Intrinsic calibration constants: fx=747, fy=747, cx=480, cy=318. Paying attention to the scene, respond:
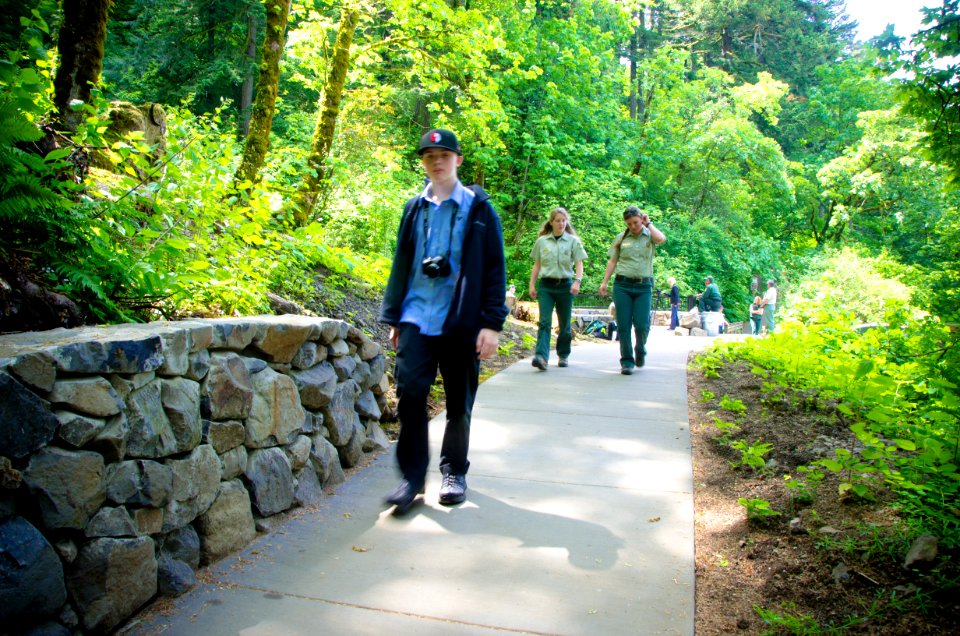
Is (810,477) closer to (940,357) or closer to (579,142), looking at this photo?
(940,357)

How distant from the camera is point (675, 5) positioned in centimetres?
4119

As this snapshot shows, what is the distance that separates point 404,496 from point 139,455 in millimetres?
1550

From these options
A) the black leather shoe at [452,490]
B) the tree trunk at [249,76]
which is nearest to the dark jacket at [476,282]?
the black leather shoe at [452,490]

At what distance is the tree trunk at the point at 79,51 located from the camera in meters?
5.20

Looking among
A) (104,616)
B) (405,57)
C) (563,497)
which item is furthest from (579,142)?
(104,616)

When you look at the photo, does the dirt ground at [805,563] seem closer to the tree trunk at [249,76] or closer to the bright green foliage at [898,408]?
the bright green foliage at [898,408]

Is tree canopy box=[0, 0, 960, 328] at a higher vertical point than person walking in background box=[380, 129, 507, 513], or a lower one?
higher

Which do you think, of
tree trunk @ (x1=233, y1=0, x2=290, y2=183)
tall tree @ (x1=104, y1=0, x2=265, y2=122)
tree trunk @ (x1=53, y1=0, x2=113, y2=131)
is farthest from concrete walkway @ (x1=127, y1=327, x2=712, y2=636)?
tall tree @ (x1=104, y1=0, x2=265, y2=122)

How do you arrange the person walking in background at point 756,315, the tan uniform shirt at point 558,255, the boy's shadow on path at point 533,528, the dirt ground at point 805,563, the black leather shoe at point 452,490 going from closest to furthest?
1. the dirt ground at point 805,563
2. the boy's shadow on path at point 533,528
3. the black leather shoe at point 452,490
4. the tan uniform shirt at point 558,255
5. the person walking in background at point 756,315

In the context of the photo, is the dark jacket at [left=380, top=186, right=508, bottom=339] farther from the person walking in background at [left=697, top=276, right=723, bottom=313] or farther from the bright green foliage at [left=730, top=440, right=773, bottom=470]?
the person walking in background at [left=697, top=276, right=723, bottom=313]

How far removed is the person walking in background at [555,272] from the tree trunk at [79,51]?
16.0 ft

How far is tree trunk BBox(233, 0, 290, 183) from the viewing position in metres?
8.81

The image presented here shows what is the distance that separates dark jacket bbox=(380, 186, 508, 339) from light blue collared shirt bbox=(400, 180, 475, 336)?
0.04 m

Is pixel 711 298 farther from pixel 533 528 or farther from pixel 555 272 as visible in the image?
pixel 533 528
